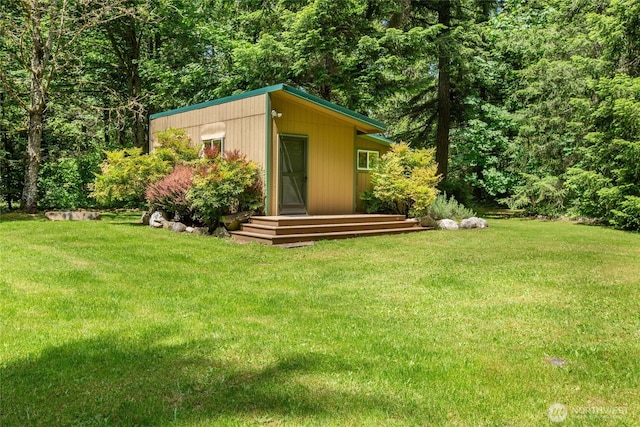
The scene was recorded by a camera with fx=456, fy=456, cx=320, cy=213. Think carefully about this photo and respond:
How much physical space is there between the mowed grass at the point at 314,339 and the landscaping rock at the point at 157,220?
4381 millimetres

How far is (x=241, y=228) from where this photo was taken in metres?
11.0

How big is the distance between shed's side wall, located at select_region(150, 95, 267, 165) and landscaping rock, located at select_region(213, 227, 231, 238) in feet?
6.18

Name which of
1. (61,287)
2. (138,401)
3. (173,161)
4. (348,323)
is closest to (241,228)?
(173,161)

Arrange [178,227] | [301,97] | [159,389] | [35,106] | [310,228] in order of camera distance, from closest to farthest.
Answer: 1. [159,389]
2. [310,228]
3. [301,97]
4. [178,227]
5. [35,106]

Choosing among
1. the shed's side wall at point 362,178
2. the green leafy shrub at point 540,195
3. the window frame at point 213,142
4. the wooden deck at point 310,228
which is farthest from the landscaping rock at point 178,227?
the green leafy shrub at point 540,195

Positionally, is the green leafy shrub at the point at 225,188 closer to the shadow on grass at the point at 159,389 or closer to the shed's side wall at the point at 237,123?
the shed's side wall at the point at 237,123

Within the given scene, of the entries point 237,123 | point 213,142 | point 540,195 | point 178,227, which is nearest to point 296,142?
point 237,123

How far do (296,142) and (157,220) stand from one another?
4340 millimetres

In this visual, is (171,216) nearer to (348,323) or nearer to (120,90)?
(348,323)

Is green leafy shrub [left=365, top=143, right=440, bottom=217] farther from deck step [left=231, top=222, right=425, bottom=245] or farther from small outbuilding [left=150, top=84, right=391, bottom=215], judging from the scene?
deck step [left=231, top=222, right=425, bottom=245]

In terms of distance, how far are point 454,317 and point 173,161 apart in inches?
415

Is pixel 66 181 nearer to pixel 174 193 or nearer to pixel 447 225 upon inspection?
pixel 174 193

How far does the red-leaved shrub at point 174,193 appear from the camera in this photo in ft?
37.9

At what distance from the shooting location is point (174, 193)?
11.8 m
